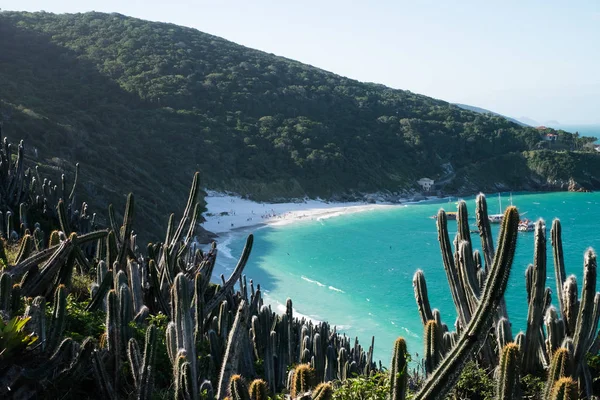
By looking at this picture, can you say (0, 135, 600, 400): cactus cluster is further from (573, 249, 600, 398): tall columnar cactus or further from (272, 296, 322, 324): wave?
(272, 296, 322, 324): wave

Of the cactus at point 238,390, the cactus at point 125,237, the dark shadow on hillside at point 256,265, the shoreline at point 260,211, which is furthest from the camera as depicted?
the shoreline at point 260,211

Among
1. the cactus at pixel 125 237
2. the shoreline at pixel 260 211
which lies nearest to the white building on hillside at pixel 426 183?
the shoreline at pixel 260 211

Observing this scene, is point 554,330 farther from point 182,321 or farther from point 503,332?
point 182,321

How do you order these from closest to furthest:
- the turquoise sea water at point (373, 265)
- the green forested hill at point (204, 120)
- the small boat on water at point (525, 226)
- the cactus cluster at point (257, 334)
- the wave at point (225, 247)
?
1. the cactus cluster at point (257, 334)
2. the turquoise sea water at point (373, 265)
3. the wave at point (225, 247)
4. the small boat on water at point (525, 226)
5. the green forested hill at point (204, 120)

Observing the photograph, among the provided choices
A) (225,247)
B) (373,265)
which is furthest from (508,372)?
(225,247)

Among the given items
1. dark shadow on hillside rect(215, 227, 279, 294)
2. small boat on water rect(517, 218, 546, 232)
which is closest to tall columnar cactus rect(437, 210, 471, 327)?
dark shadow on hillside rect(215, 227, 279, 294)

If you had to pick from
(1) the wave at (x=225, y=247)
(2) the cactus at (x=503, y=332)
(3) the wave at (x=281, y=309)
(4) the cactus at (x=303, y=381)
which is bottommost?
(1) the wave at (x=225, y=247)

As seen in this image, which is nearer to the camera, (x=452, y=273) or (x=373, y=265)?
(x=452, y=273)

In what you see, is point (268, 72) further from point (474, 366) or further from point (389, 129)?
point (474, 366)

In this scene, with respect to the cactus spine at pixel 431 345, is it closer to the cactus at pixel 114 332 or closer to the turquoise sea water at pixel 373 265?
the cactus at pixel 114 332
